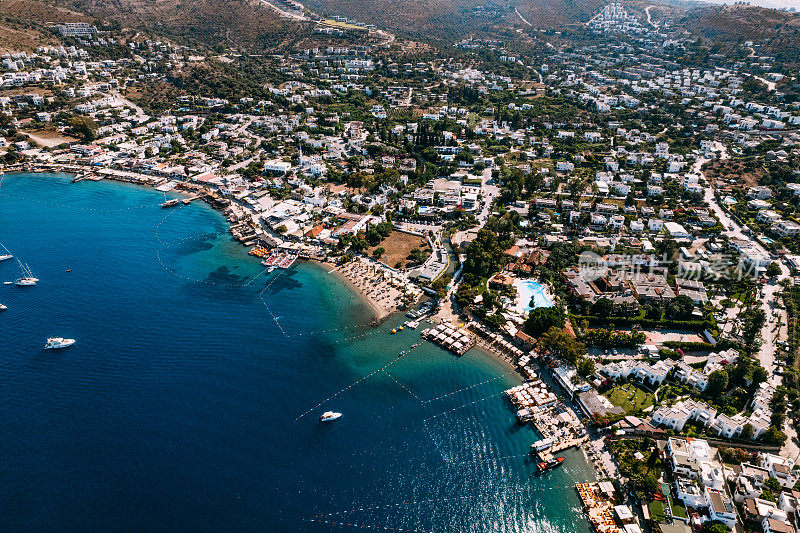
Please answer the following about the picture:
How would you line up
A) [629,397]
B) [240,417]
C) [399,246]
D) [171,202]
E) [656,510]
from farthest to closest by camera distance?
[171,202] → [399,246] → [629,397] → [240,417] → [656,510]

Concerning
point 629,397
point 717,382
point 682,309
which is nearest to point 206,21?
point 682,309

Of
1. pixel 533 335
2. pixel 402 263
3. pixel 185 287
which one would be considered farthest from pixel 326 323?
pixel 533 335

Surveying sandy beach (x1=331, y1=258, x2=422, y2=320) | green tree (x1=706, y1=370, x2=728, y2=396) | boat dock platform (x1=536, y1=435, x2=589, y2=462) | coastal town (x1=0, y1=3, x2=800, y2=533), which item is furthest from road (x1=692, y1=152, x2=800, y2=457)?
sandy beach (x1=331, y1=258, x2=422, y2=320)

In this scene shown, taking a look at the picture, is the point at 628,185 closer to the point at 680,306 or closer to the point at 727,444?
the point at 680,306

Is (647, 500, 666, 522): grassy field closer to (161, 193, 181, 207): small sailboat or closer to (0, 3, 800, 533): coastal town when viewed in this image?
(0, 3, 800, 533): coastal town

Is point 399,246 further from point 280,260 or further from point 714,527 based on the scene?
point 714,527

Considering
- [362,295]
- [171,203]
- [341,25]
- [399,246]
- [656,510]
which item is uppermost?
[341,25]

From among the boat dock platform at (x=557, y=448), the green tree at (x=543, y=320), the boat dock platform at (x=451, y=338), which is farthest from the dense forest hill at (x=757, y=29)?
the boat dock platform at (x=557, y=448)

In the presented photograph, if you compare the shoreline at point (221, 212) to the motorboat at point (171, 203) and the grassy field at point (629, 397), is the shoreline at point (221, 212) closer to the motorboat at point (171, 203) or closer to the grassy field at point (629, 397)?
the motorboat at point (171, 203)
